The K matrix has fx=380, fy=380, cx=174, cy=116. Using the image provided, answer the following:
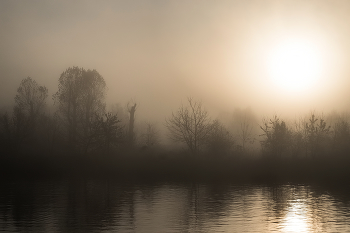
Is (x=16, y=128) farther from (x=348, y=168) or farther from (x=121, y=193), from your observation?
(x=348, y=168)

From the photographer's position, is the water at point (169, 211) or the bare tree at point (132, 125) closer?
the water at point (169, 211)

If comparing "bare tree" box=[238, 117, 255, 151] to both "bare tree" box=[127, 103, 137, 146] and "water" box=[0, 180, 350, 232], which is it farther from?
"water" box=[0, 180, 350, 232]

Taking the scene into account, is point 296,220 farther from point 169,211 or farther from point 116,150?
point 116,150

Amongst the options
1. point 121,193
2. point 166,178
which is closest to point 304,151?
point 166,178

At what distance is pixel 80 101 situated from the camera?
196 feet

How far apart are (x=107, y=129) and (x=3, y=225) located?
126ft

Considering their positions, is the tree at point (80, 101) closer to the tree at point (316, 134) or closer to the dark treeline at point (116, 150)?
the dark treeline at point (116, 150)

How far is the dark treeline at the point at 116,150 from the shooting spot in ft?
174

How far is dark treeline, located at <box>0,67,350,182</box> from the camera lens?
5294cm

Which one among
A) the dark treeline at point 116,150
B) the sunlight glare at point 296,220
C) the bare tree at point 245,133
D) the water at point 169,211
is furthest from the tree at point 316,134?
the sunlight glare at point 296,220

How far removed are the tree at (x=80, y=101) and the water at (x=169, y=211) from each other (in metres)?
22.7

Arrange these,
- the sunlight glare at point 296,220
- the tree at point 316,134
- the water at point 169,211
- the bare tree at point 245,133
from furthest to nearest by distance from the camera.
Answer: the bare tree at point 245,133, the tree at point 316,134, the water at point 169,211, the sunlight glare at point 296,220

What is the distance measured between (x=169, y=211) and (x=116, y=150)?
3461cm

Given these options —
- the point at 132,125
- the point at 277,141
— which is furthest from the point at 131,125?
the point at 277,141
